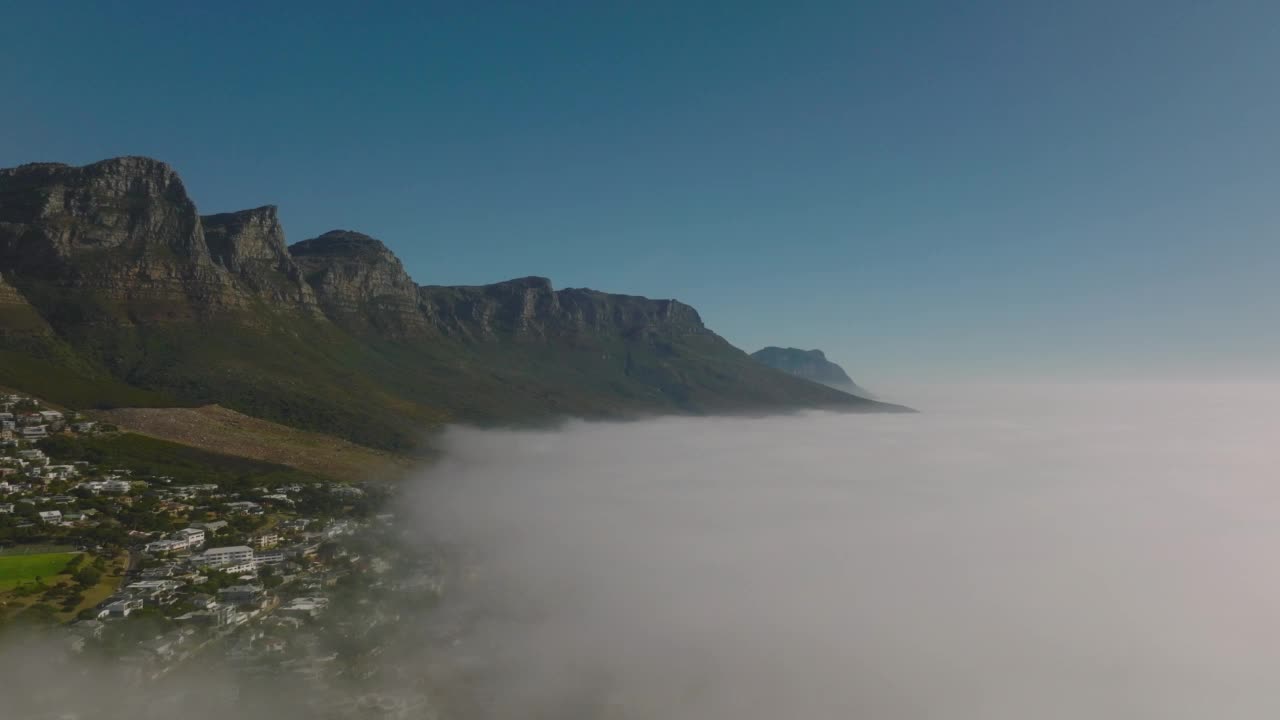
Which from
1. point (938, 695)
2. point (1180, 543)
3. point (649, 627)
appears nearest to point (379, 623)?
point (649, 627)

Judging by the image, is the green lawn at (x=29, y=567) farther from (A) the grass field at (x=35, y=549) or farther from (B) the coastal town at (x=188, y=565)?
(A) the grass field at (x=35, y=549)

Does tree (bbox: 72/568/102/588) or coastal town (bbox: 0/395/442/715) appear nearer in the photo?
coastal town (bbox: 0/395/442/715)

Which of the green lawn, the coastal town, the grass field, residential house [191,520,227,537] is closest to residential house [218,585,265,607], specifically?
the coastal town

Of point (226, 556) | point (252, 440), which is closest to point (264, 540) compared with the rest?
point (226, 556)

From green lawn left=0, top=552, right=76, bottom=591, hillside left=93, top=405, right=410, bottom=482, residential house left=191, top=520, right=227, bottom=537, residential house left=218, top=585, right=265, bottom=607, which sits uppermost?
hillside left=93, top=405, right=410, bottom=482

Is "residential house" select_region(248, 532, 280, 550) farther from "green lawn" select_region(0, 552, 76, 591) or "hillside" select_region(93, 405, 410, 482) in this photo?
"hillside" select_region(93, 405, 410, 482)

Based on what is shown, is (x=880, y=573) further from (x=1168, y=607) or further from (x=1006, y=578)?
(x=1168, y=607)

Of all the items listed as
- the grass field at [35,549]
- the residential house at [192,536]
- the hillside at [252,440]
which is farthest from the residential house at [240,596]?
the hillside at [252,440]
